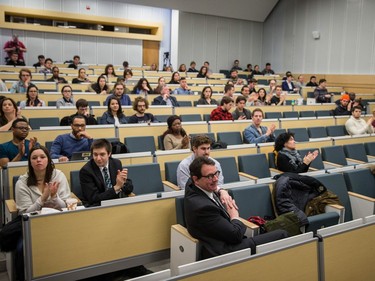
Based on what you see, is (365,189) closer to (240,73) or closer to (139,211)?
(139,211)

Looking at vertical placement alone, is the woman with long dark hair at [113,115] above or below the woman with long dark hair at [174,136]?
above

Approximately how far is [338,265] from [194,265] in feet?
2.93

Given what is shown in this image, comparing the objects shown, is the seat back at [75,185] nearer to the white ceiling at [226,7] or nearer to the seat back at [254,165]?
the seat back at [254,165]

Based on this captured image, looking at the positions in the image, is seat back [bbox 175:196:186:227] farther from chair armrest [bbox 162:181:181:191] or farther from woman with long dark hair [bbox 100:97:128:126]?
woman with long dark hair [bbox 100:97:128:126]

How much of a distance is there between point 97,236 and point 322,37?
1195cm

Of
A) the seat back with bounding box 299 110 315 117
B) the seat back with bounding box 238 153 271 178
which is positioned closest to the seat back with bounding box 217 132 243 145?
the seat back with bounding box 238 153 271 178

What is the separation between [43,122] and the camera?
5.04 meters

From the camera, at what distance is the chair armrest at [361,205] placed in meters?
3.25

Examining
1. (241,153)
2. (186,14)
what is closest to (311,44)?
(186,14)

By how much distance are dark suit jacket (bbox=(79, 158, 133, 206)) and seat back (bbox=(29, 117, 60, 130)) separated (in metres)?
2.40

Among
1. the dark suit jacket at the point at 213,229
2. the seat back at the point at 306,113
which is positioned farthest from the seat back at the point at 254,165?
the seat back at the point at 306,113

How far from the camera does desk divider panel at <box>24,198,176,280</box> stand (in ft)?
7.61

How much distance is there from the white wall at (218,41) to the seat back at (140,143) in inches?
379

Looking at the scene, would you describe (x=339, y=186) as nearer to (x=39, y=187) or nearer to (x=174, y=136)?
(x=174, y=136)
